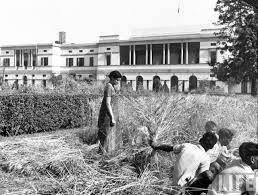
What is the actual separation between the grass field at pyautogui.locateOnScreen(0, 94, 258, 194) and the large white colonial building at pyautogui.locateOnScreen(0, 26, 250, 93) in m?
44.5

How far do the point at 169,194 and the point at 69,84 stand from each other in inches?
601

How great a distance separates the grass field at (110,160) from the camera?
14.0 feet

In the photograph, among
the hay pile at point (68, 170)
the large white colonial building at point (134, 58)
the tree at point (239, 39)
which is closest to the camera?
the hay pile at point (68, 170)

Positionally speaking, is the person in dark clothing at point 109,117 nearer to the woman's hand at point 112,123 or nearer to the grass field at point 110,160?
the woman's hand at point 112,123

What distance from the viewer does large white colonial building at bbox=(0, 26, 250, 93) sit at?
54.2 meters

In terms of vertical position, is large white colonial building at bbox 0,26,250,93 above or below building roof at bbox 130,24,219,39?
below

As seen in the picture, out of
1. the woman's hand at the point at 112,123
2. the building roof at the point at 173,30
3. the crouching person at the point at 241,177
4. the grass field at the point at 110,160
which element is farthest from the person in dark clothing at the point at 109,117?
the building roof at the point at 173,30

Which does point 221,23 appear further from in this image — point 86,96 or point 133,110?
point 133,110

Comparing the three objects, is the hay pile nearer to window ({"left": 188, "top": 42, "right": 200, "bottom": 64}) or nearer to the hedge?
the hedge

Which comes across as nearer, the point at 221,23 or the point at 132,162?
the point at 132,162

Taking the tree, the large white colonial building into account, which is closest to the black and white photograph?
the tree

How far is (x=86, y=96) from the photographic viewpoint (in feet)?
44.5

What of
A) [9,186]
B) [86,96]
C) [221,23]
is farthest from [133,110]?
[221,23]

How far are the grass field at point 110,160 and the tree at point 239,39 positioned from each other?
18284 millimetres
